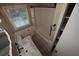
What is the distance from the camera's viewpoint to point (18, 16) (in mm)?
2182

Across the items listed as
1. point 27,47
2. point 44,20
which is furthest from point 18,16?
point 27,47

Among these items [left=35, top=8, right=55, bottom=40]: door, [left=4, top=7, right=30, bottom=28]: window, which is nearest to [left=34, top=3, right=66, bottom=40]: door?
[left=35, top=8, right=55, bottom=40]: door

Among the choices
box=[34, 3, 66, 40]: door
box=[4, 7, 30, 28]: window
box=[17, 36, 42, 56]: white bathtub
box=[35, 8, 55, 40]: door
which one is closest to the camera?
box=[34, 3, 66, 40]: door

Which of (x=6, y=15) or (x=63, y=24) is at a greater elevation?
(x=63, y=24)

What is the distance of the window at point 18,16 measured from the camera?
1.97 m

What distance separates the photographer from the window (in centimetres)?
197

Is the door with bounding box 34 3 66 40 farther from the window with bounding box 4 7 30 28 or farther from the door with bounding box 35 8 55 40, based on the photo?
the window with bounding box 4 7 30 28

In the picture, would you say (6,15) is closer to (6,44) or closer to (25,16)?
(25,16)

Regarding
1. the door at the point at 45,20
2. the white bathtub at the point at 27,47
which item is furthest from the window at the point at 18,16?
the white bathtub at the point at 27,47

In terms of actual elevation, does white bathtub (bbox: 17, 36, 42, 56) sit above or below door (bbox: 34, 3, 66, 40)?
below

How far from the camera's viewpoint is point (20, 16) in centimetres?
225

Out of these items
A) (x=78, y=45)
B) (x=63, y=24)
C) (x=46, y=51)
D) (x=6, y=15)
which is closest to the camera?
(x=63, y=24)

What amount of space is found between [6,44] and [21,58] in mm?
813

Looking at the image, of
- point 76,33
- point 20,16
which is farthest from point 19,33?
point 76,33
